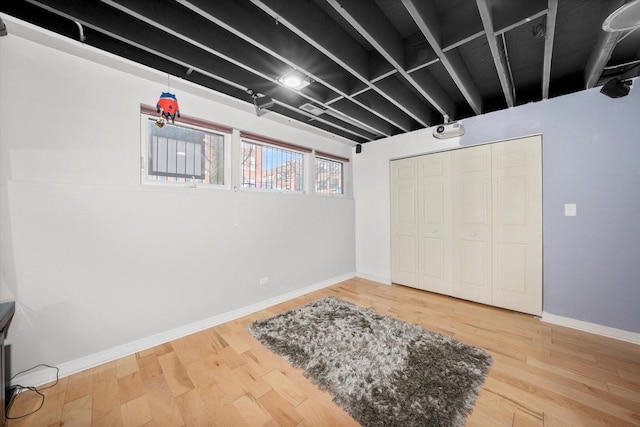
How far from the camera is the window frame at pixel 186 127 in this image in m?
2.26

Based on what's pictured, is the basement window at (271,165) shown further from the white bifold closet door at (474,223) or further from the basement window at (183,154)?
the white bifold closet door at (474,223)

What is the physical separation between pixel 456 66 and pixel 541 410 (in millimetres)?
2744

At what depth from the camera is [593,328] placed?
243cm

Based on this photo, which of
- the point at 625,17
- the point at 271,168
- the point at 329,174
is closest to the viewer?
the point at 625,17

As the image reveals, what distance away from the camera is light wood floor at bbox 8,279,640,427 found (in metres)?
1.45

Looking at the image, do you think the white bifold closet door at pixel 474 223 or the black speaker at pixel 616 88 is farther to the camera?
the white bifold closet door at pixel 474 223

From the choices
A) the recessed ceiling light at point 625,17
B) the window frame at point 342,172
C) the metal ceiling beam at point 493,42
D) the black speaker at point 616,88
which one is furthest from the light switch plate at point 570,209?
the window frame at point 342,172

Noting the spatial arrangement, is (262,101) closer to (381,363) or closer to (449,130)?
(449,130)

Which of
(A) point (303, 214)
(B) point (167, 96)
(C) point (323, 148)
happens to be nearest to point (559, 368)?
(A) point (303, 214)

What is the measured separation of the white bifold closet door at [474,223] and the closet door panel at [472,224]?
1 cm

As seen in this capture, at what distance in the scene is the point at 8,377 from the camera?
1619 mm

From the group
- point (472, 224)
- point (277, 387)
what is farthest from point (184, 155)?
point (472, 224)

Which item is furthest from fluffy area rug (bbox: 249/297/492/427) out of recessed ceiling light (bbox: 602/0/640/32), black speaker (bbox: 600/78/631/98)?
black speaker (bbox: 600/78/631/98)

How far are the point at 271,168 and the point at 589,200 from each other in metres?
3.74
